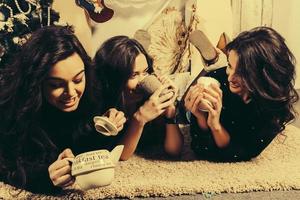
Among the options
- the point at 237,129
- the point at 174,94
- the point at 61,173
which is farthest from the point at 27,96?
the point at 237,129

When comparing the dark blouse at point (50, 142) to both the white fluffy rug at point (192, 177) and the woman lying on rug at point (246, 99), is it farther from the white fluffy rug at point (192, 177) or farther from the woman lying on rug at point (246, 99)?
the woman lying on rug at point (246, 99)

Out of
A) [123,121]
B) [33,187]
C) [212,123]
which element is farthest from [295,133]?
[33,187]

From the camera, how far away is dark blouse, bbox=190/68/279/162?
0.94 meters

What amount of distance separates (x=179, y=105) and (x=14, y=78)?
13.4 inches

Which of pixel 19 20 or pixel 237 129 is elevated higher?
pixel 19 20

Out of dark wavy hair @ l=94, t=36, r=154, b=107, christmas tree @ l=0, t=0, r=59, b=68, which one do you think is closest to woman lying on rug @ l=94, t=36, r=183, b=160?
dark wavy hair @ l=94, t=36, r=154, b=107

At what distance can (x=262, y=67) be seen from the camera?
92 centimetres

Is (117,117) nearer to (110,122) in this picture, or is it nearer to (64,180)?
(110,122)

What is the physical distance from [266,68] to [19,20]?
50cm

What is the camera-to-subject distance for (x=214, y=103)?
3.00 ft

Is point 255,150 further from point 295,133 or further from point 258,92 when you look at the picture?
point 295,133

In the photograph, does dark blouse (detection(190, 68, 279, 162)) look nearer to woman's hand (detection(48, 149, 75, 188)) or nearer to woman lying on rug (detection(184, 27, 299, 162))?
woman lying on rug (detection(184, 27, 299, 162))

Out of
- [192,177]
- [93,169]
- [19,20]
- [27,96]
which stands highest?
[19,20]

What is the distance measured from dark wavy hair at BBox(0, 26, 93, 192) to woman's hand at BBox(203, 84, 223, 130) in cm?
24
